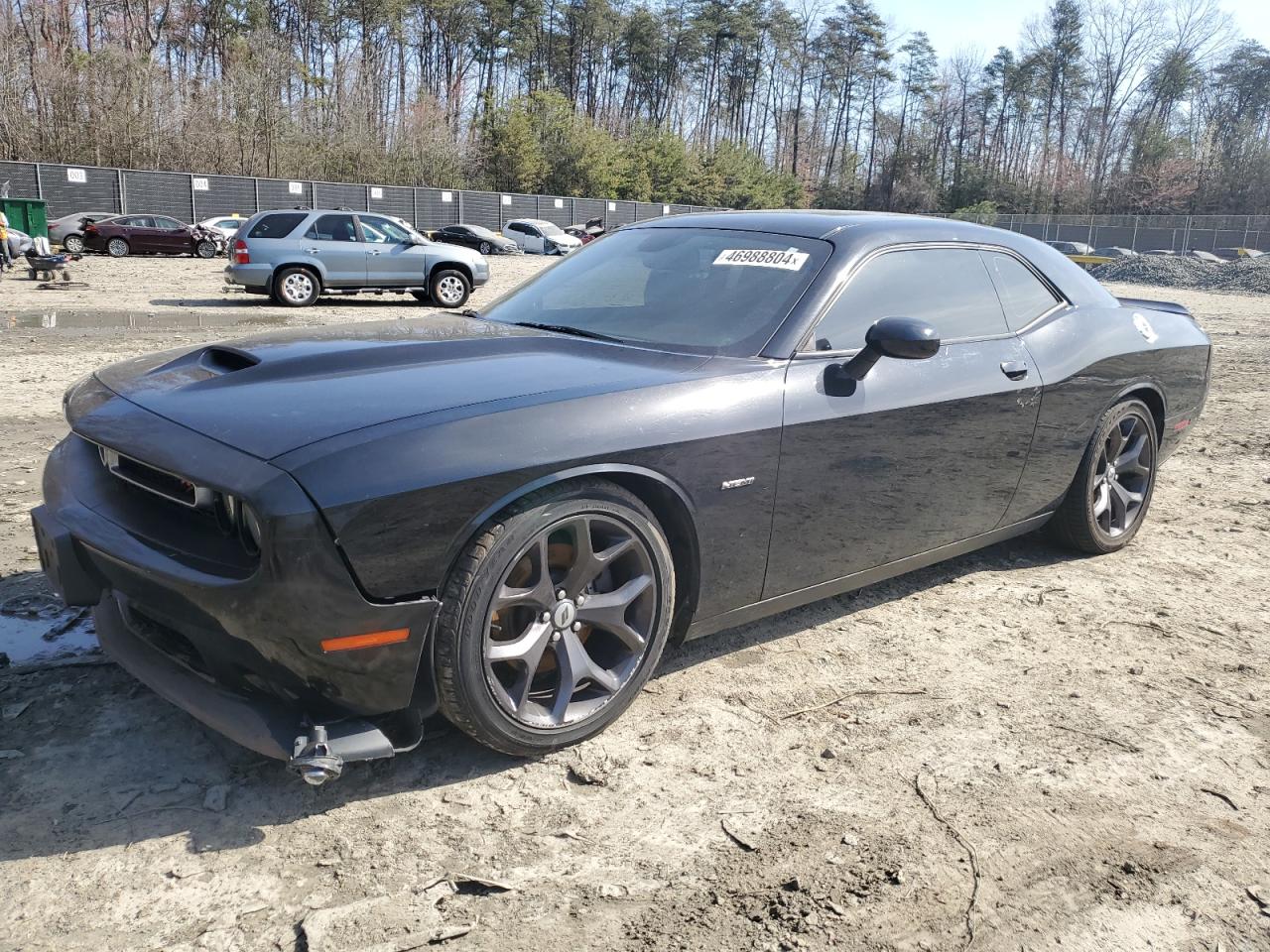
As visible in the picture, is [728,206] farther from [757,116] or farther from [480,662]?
[480,662]

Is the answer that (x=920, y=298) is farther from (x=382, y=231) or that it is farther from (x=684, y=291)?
(x=382, y=231)

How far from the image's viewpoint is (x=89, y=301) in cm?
1519

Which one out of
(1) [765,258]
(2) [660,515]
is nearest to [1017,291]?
(1) [765,258]

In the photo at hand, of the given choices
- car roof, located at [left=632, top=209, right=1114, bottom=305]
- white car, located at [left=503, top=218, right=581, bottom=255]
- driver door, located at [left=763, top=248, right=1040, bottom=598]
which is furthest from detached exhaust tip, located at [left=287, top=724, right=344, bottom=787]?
white car, located at [left=503, top=218, right=581, bottom=255]

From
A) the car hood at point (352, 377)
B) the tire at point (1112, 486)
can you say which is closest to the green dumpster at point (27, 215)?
the car hood at point (352, 377)

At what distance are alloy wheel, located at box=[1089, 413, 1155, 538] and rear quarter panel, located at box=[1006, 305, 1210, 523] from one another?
19cm

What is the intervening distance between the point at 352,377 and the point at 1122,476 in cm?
371

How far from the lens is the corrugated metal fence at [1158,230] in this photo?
1852 inches

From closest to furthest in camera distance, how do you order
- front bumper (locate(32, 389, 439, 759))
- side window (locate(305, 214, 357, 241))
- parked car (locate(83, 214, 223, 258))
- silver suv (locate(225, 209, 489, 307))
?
1. front bumper (locate(32, 389, 439, 759))
2. silver suv (locate(225, 209, 489, 307))
3. side window (locate(305, 214, 357, 241))
4. parked car (locate(83, 214, 223, 258))

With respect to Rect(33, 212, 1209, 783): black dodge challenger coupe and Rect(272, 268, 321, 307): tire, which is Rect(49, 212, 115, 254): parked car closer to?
Rect(272, 268, 321, 307): tire

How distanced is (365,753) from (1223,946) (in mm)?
1951

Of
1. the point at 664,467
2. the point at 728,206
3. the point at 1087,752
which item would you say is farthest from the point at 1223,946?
the point at 728,206

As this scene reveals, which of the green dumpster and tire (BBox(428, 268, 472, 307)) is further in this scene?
the green dumpster

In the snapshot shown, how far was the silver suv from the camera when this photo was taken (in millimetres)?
15141
